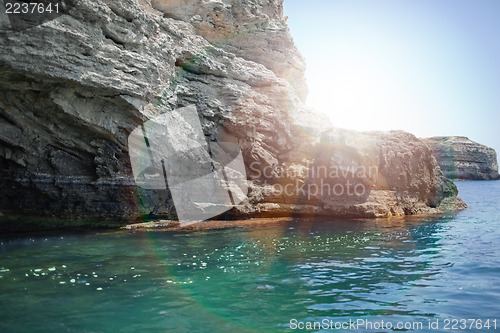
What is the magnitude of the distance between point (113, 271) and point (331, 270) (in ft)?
19.3

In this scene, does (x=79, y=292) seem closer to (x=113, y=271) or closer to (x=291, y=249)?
(x=113, y=271)

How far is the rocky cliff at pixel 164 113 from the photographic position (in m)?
13.6

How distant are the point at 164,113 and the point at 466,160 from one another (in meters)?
113

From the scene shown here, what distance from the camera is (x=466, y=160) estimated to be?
10550cm

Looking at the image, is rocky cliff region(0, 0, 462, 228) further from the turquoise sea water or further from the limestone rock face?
the turquoise sea water

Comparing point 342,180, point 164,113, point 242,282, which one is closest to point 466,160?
point 342,180

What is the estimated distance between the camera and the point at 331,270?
950 cm

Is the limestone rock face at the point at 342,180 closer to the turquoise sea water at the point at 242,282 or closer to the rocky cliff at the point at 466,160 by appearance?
the turquoise sea water at the point at 242,282

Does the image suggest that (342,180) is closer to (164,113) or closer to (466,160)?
(164,113)

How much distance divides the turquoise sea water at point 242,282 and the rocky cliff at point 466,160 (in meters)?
102

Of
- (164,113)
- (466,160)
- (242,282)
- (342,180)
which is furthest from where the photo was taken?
(466,160)

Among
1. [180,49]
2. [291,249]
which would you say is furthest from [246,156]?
[291,249]

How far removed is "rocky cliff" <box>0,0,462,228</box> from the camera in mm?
13578

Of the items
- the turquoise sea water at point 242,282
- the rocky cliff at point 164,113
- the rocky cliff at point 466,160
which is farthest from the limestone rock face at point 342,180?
the rocky cliff at point 466,160
